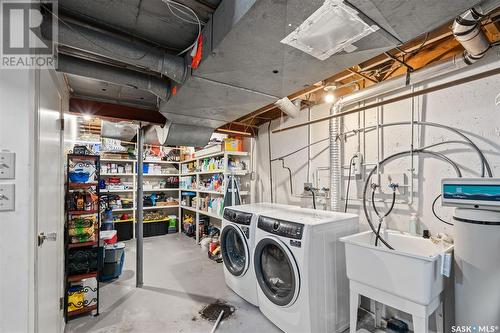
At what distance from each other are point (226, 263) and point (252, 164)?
6.17 ft

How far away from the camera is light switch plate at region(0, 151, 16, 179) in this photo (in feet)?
3.48

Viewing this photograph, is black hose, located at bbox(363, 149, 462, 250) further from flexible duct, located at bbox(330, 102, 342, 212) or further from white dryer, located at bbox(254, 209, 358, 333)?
flexible duct, located at bbox(330, 102, 342, 212)

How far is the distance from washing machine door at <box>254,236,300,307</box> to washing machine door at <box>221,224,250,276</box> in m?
0.34

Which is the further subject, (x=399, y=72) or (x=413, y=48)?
(x=399, y=72)

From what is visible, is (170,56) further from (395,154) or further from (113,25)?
(395,154)

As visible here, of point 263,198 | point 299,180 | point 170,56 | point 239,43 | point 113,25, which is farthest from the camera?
point 263,198

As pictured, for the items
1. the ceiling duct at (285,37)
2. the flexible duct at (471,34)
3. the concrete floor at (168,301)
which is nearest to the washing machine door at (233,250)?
the concrete floor at (168,301)

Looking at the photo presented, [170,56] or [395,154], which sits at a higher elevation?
[170,56]

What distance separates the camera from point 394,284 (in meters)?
1.59

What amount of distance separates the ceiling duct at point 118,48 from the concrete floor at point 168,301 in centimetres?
221

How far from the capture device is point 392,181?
224 cm

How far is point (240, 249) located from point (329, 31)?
2433 mm

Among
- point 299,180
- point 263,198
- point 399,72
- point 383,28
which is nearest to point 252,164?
point 263,198

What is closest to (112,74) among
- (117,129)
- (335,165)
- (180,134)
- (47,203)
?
(47,203)
